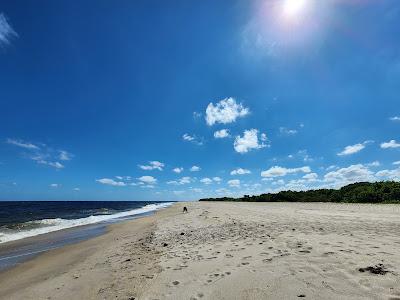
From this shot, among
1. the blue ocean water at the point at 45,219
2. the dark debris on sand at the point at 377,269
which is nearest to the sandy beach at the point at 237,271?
the dark debris on sand at the point at 377,269

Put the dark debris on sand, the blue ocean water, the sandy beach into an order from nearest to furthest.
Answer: the sandy beach < the dark debris on sand < the blue ocean water

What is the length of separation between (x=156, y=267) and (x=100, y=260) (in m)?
3.51

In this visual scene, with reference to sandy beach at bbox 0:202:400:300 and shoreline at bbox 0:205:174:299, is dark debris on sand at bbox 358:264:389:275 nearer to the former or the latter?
sandy beach at bbox 0:202:400:300

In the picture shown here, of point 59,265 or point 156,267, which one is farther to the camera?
point 59,265

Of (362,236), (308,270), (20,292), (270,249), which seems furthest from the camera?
(362,236)

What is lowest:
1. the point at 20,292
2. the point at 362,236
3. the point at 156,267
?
the point at 20,292

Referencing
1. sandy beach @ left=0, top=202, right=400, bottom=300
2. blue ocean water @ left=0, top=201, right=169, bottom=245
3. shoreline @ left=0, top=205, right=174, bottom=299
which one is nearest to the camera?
sandy beach @ left=0, top=202, right=400, bottom=300

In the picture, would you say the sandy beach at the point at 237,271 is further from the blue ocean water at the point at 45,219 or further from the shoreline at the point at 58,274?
the blue ocean water at the point at 45,219

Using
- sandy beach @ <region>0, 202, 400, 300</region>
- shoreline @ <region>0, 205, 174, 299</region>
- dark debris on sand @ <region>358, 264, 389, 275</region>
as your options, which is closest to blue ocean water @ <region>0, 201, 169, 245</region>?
shoreline @ <region>0, 205, 174, 299</region>

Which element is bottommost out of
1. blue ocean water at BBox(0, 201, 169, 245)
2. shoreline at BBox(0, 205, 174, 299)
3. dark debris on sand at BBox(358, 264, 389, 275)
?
shoreline at BBox(0, 205, 174, 299)

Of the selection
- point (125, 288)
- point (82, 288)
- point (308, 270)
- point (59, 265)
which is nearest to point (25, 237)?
point (59, 265)

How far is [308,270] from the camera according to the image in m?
6.20

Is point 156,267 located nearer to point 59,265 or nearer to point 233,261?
point 233,261

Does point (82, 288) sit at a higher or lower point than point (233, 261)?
lower
